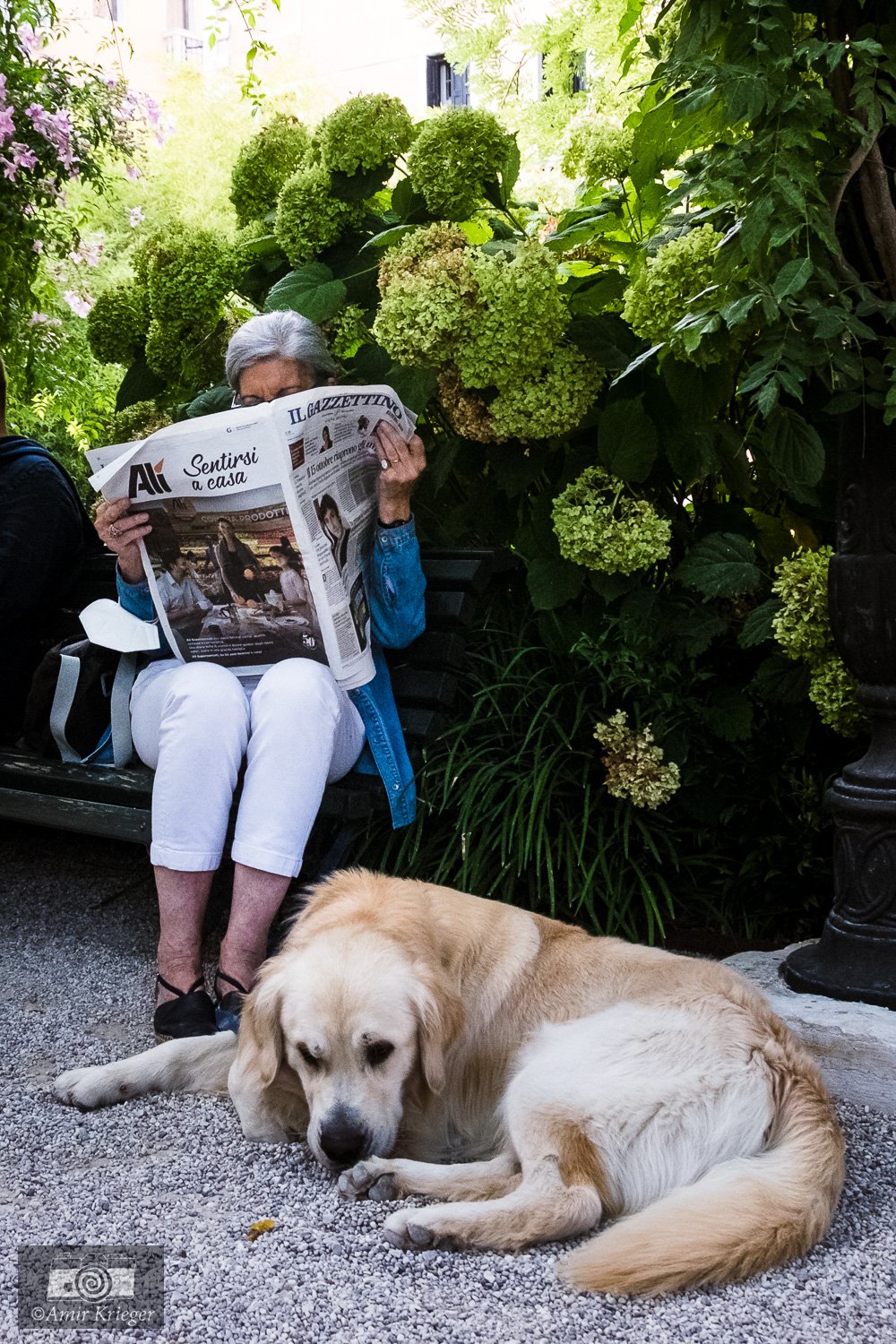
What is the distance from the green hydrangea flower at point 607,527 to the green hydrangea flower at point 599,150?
0.72 m

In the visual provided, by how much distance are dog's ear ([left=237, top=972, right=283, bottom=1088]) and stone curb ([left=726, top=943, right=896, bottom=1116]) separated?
2.88 ft

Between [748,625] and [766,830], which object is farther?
[766,830]

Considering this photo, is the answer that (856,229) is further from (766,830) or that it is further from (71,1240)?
(71,1240)

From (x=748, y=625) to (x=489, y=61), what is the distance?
7.26ft

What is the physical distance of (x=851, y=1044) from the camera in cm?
226

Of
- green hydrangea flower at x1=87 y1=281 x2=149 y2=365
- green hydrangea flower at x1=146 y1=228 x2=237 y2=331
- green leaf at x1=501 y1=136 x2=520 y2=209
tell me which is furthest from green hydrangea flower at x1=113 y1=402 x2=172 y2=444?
green leaf at x1=501 y1=136 x2=520 y2=209

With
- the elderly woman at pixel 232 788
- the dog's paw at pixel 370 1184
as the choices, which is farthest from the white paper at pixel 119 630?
the dog's paw at pixel 370 1184

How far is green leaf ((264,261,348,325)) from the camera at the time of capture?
10.1 ft

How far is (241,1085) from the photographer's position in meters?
2.08

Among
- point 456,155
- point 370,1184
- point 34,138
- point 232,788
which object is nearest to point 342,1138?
point 370,1184

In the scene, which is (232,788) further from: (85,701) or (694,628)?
(694,628)

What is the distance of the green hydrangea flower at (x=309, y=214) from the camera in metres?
3.13

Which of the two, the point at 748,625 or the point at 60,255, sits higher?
the point at 60,255

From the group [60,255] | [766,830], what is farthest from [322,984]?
[60,255]
